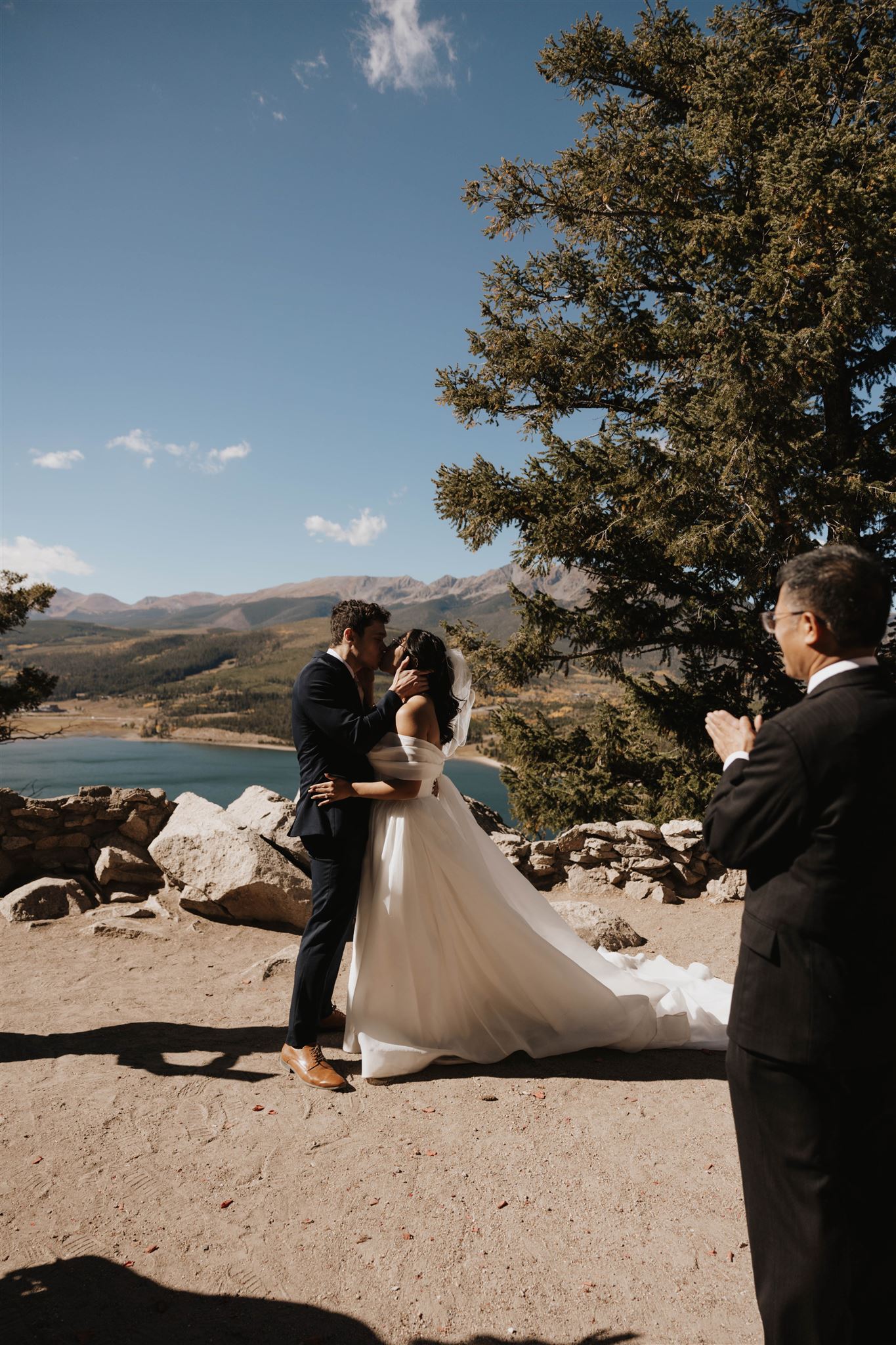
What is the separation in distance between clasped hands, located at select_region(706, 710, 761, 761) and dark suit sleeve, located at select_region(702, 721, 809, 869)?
0.12 meters

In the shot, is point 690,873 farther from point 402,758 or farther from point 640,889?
point 402,758

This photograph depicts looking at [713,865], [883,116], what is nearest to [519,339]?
[883,116]

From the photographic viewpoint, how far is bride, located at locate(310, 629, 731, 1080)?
399 centimetres

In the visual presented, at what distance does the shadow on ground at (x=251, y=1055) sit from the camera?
3.99m

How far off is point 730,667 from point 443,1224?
10519 millimetres

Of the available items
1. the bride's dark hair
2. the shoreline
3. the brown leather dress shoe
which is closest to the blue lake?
the shoreline

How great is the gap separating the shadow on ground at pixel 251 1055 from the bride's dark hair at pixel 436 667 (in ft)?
6.29

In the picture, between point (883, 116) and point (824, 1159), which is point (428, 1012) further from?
point (883, 116)

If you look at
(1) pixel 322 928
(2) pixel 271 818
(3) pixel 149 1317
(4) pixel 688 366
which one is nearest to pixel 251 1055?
(1) pixel 322 928

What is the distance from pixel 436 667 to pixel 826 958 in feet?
8.62

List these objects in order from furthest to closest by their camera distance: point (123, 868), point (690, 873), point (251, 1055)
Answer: point (690, 873) → point (123, 868) → point (251, 1055)

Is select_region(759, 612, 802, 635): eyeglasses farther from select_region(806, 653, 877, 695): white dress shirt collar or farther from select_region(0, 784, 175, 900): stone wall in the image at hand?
select_region(0, 784, 175, 900): stone wall

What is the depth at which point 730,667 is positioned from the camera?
11938 mm

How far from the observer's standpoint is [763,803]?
185 centimetres
